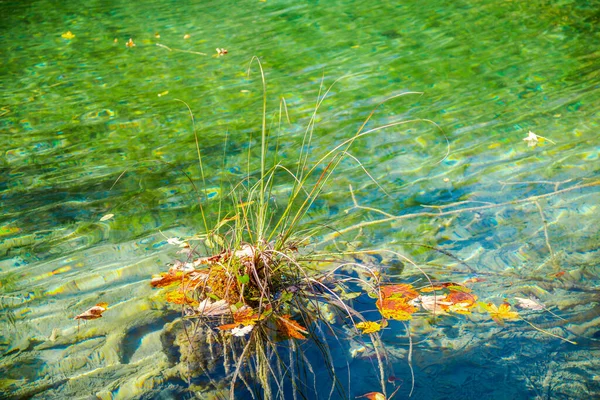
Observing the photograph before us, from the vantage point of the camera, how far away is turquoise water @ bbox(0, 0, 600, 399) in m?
2.29

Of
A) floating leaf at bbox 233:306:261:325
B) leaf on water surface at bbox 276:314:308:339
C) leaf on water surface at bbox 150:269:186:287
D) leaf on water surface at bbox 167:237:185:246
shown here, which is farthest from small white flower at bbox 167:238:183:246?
leaf on water surface at bbox 276:314:308:339

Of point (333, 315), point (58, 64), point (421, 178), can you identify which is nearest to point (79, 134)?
point (58, 64)

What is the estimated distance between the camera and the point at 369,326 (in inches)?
93.7

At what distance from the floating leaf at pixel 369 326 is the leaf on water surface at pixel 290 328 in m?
0.24

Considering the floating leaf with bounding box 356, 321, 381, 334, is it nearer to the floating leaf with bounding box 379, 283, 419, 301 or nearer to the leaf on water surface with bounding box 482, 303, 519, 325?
the floating leaf with bounding box 379, 283, 419, 301

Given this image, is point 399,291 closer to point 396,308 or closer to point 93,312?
point 396,308

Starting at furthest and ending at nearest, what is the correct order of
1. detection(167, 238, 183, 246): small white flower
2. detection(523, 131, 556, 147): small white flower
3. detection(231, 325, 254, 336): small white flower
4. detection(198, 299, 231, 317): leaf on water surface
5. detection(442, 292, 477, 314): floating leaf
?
detection(523, 131, 556, 147): small white flower
detection(167, 238, 183, 246): small white flower
detection(442, 292, 477, 314): floating leaf
detection(198, 299, 231, 317): leaf on water surface
detection(231, 325, 254, 336): small white flower

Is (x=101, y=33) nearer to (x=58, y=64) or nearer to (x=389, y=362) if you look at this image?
(x=58, y=64)

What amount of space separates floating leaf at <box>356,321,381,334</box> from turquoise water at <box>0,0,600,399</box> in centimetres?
6

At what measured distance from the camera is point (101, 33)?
316 inches

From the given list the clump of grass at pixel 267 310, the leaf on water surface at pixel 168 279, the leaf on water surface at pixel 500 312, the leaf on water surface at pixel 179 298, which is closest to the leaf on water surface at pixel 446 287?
the leaf on water surface at pixel 500 312

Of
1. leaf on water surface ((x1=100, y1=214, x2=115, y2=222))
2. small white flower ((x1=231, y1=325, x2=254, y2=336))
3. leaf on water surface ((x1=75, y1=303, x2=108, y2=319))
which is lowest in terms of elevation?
leaf on water surface ((x1=75, y1=303, x2=108, y2=319))

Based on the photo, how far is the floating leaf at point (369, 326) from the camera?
2.36m

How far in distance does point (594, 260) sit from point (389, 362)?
1312mm
